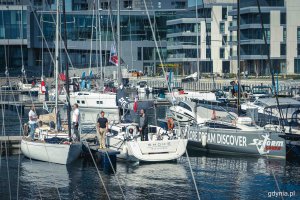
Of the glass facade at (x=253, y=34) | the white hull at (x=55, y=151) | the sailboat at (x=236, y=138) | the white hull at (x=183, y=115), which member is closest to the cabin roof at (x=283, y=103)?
the sailboat at (x=236, y=138)

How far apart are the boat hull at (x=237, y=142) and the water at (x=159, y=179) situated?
0.44m

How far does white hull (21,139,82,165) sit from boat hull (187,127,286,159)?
7.10 meters

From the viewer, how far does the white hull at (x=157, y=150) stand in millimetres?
33125

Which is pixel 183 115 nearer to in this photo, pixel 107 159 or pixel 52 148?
pixel 52 148

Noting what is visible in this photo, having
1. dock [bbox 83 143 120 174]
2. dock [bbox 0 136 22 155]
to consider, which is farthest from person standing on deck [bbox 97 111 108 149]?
dock [bbox 0 136 22 155]

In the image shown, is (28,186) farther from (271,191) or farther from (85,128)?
(85,128)

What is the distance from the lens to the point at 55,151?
33406 millimetres

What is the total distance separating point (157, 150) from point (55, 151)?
448 centimetres

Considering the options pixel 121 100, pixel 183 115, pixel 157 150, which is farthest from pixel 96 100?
pixel 157 150

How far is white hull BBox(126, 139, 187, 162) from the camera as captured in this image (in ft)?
109

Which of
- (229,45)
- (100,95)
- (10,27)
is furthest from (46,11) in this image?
(100,95)

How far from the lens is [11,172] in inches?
1278

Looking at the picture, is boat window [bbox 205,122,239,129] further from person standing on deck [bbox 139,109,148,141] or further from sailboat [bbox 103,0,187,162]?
person standing on deck [bbox 139,109,148,141]

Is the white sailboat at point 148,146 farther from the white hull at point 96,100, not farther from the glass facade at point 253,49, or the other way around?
the glass facade at point 253,49
